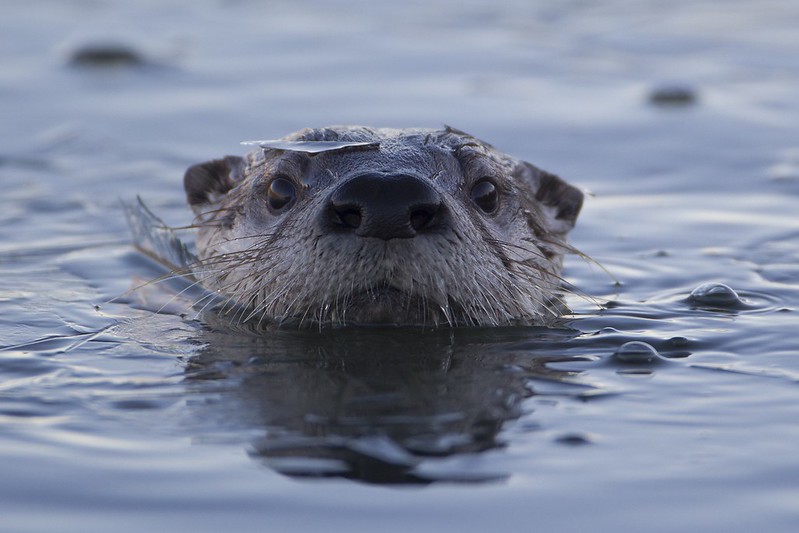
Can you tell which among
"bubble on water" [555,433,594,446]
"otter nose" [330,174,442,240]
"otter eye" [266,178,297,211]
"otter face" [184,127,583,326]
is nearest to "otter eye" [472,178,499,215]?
"otter face" [184,127,583,326]

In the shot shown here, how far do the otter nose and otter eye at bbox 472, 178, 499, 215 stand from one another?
957 mm

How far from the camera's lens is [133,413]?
4.27 meters

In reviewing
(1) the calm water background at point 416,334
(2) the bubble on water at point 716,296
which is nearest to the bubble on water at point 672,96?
(1) the calm water background at point 416,334

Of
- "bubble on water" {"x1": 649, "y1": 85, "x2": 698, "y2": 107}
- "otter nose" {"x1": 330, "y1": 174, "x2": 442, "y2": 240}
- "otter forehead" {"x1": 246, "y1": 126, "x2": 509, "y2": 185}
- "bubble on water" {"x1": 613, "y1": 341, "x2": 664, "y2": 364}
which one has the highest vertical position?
"bubble on water" {"x1": 649, "y1": 85, "x2": 698, "y2": 107}

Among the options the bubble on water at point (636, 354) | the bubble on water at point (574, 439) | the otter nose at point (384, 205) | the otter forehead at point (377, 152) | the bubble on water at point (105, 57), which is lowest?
the bubble on water at point (574, 439)

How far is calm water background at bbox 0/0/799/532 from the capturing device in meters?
3.63

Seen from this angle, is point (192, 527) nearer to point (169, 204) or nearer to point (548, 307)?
point (548, 307)

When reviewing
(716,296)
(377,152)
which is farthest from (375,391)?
(716,296)

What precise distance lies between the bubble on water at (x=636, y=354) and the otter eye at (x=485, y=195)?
1121 millimetres

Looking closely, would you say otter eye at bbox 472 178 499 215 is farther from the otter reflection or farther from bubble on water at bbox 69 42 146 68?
bubble on water at bbox 69 42 146 68

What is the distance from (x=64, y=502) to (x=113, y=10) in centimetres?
1187

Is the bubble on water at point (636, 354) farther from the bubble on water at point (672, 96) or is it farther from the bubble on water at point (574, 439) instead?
the bubble on water at point (672, 96)

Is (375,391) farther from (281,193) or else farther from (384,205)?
(281,193)

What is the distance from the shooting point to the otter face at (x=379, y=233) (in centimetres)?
489
